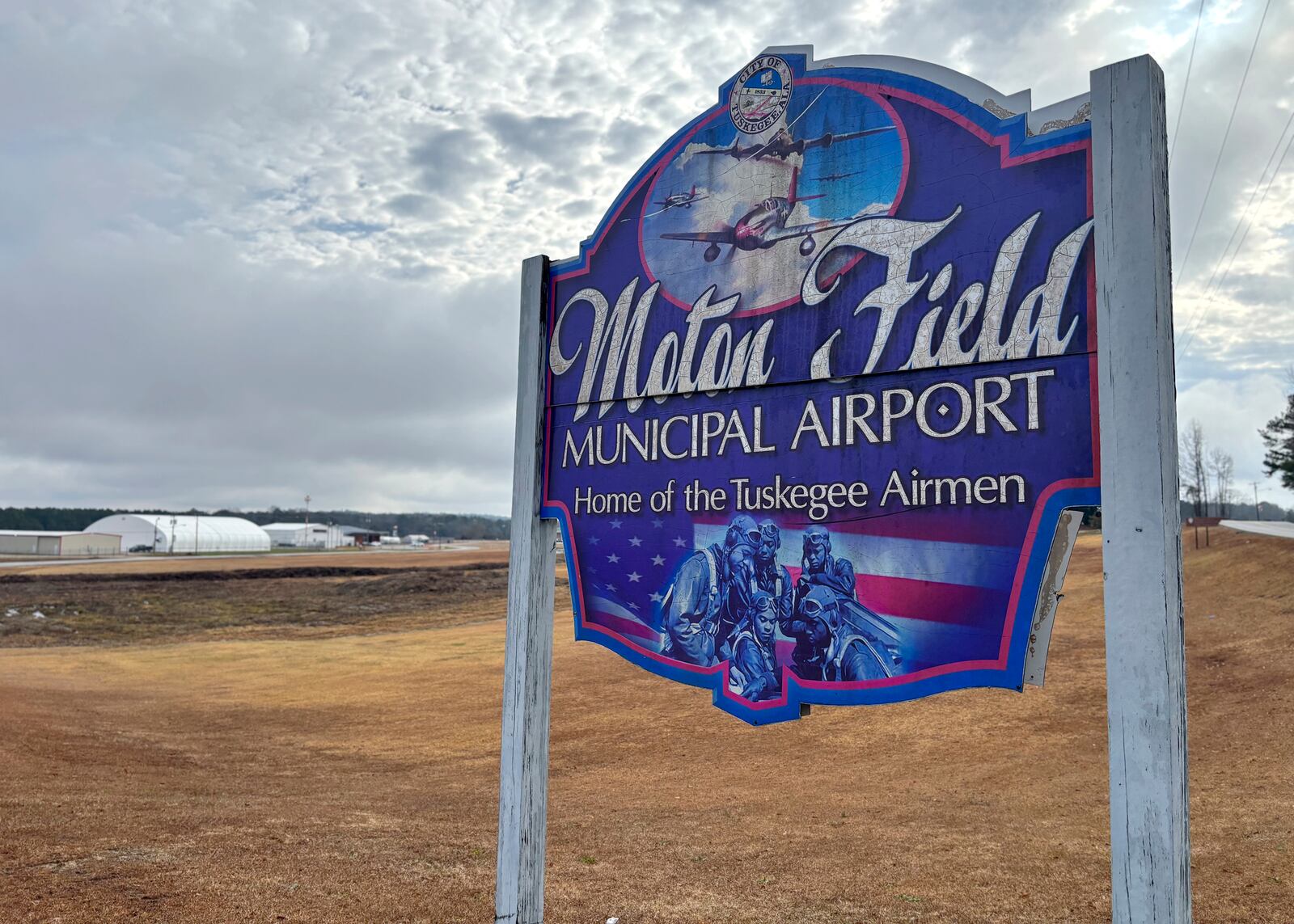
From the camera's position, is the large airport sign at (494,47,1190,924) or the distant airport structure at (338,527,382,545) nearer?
the large airport sign at (494,47,1190,924)

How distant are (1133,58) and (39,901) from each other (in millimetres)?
8806

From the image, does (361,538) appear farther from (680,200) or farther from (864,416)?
(864,416)

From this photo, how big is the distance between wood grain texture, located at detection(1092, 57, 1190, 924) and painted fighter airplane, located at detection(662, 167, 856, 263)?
4.43 ft

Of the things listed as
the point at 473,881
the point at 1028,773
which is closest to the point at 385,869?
the point at 473,881

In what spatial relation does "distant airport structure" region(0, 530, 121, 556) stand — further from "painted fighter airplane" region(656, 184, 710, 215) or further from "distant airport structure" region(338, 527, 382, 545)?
"painted fighter airplane" region(656, 184, 710, 215)

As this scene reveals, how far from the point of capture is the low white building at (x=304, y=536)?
5231 inches

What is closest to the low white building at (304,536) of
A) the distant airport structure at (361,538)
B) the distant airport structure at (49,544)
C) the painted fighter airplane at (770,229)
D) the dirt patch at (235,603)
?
the distant airport structure at (361,538)

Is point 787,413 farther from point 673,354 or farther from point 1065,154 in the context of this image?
point 1065,154

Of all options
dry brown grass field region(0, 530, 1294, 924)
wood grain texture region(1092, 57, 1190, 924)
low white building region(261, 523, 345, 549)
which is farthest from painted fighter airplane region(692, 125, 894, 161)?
low white building region(261, 523, 345, 549)

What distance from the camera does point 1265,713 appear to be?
48.0 ft

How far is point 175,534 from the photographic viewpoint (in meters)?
108

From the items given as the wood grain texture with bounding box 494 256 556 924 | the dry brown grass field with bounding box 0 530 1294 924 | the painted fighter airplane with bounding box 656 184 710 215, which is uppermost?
the painted fighter airplane with bounding box 656 184 710 215

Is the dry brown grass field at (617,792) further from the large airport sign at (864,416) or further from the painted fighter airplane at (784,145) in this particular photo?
the painted fighter airplane at (784,145)

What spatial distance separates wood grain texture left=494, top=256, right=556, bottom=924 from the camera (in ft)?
18.3
